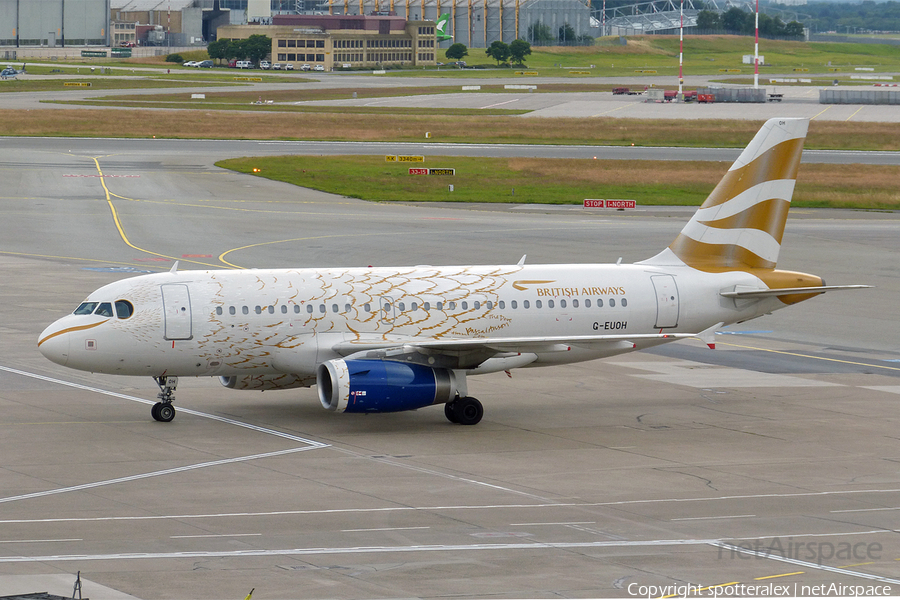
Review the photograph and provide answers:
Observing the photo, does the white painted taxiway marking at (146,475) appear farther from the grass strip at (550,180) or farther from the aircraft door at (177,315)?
the grass strip at (550,180)

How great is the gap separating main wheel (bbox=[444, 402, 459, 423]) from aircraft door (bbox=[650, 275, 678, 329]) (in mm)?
7267

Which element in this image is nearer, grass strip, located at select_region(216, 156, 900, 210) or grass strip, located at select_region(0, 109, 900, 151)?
grass strip, located at select_region(216, 156, 900, 210)

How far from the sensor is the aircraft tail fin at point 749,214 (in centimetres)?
3859

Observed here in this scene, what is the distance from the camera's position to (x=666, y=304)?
36.9 metres

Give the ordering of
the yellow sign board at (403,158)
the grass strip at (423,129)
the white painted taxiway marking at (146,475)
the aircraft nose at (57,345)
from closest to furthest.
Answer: the white painted taxiway marking at (146,475)
the aircraft nose at (57,345)
the yellow sign board at (403,158)
the grass strip at (423,129)

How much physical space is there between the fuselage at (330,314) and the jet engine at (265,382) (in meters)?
0.57

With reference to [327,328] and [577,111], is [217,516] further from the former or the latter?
[577,111]

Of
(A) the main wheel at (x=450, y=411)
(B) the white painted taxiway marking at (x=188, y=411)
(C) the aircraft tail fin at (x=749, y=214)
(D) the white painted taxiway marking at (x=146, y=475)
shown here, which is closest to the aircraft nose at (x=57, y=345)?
(B) the white painted taxiway marking at (x=188, y=411)

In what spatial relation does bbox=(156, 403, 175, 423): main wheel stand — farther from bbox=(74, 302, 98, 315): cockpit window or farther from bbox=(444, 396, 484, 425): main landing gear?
bbox=(444, 396, 484, 425): main landing gear

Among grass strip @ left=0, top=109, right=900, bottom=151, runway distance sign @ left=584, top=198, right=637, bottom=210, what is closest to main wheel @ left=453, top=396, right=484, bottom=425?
runway distance sign @ left=584, top=198, right=637, bottom=210

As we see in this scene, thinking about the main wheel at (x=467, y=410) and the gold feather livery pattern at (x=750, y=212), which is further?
the gold feather livery pattern at (x=750, y=212)

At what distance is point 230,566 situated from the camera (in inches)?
864

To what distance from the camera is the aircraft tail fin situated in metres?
38.6

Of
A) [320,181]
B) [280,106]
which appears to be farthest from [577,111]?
[320,181]
